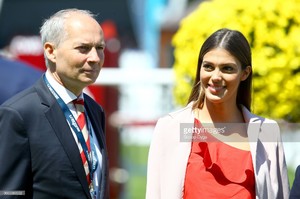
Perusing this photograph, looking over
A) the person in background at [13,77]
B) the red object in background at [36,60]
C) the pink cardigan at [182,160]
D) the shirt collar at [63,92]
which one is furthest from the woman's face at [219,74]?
the red object in background at [36,60]

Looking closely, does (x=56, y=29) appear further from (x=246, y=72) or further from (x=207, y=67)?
(x=246, y=72)

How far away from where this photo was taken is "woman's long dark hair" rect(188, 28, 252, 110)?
446cm

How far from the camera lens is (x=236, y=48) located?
4.47 meters

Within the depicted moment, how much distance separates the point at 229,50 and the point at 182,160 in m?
0.56

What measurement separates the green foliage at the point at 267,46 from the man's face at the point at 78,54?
190 cm

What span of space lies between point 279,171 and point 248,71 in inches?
19.6

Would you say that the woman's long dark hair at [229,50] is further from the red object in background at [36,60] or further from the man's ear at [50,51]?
the red object in background at [36,60]

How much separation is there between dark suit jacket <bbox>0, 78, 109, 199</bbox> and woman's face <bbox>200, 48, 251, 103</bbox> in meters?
0.68

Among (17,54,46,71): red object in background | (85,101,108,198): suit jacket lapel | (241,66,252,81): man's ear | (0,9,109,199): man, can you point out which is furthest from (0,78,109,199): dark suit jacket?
(17,54,46,71): red object in background

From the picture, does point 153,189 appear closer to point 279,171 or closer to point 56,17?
point 279,171

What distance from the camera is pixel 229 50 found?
4.45m

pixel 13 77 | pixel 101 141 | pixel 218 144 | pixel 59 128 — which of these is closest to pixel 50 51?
pixel 59 128

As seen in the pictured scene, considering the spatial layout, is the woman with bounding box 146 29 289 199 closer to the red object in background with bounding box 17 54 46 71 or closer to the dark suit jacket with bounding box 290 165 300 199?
the dark suit jacket with bounding box 290 165 300 199

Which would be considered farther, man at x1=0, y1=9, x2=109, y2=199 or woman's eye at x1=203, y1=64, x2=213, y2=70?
woman's eye at x1=203, y1=64, x2=213, y2=70
